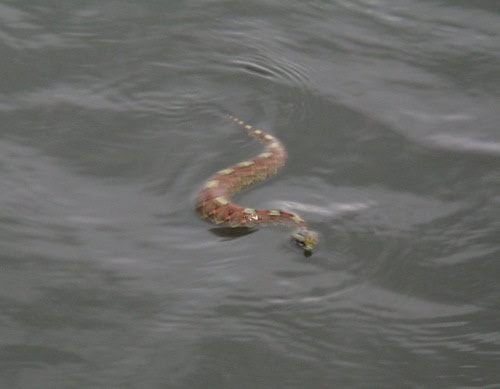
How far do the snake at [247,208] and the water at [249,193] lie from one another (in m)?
0.14

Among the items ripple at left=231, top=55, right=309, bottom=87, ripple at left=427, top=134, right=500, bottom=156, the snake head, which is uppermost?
ripple at left=231, top=55, right=309, bottom=87

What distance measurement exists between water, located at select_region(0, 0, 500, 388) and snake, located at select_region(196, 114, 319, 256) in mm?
145

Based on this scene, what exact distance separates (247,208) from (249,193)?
516 mm

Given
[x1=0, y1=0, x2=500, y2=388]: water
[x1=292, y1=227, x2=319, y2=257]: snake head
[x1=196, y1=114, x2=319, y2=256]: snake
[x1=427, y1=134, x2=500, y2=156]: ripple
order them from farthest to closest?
1. [x1=427, y1=134, x2=500, y2=156]: ripple
2. [x1=196, y1=114, x2=319, y2=256]: snake
3. [x1=292, y1=227, x2=319, y2=257]: snake head
4. [x1=0, y1=0, x2=500, y2=388]: water

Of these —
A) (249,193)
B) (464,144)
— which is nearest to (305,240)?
(249,193)

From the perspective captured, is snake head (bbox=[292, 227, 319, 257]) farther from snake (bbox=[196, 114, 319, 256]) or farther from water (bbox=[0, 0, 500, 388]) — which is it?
water (bbox=[0, 0, 500, 388])

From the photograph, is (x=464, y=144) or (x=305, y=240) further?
(x=464, y=144)

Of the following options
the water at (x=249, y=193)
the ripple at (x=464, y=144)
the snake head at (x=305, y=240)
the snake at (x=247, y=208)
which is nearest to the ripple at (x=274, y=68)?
the water at (x=249, y=193)

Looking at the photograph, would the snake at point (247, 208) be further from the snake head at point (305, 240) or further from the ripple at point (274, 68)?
the ripple at point (274, 68)

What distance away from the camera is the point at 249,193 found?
1067cm

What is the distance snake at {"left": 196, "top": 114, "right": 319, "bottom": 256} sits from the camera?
383 inches

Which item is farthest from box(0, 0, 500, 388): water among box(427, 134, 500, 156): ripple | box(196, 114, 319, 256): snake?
box(196, 114, 319, 256): snake

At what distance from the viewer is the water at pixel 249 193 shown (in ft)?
27.1

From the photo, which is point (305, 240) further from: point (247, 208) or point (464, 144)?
point (464, 144)
